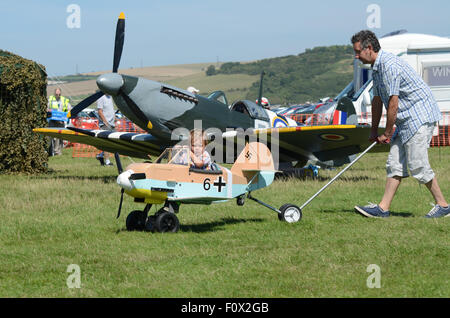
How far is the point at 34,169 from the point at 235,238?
8.84 meters

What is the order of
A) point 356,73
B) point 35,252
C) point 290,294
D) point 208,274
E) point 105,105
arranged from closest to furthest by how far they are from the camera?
1. point 290,294
2. point 208,274
3. point 35,252
4. point 105,105
5. point 356,73

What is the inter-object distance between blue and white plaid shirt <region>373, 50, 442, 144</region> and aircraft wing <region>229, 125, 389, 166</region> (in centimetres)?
314

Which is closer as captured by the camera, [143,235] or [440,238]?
[440,238]

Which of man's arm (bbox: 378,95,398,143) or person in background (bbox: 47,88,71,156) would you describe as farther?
person in background (bbox: 47,88,71,156)

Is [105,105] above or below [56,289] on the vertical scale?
above

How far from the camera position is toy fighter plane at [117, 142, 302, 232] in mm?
6445

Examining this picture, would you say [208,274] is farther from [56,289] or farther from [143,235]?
[143,235]

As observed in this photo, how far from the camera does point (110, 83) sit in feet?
32.7

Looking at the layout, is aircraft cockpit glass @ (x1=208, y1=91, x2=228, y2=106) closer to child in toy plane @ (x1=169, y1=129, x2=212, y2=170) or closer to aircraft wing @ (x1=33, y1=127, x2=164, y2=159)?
aircraft wing @ (x1=33, y1=127, x2=164, y2=159)

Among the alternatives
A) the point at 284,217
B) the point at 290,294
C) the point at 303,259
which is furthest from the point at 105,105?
the point at 290,294

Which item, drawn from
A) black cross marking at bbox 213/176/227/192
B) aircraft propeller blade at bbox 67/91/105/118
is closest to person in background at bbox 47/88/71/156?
aircraft propeller blade at bbox 67/91/105/118

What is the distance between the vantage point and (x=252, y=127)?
40.5ft

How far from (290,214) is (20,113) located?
27.9 feet
